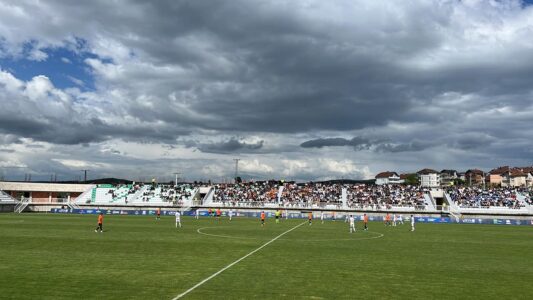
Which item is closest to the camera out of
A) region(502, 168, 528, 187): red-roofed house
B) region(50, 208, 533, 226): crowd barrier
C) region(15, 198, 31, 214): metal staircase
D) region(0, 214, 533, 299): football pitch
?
region(0, 214, 533, 299): football pitch

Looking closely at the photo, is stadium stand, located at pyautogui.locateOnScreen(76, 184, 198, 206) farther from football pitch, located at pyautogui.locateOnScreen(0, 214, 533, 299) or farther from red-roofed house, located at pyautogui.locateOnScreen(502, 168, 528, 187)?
red-roofed house, located at pyautogui.locateOnScreen(502, 168, 528, 187)

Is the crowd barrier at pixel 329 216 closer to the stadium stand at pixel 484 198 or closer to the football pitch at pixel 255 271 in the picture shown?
the stadium stand at pixel 484 198

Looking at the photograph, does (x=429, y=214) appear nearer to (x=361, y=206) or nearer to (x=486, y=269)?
(x=361, y=206)

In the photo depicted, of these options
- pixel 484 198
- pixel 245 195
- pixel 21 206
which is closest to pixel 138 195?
pixel 21 206

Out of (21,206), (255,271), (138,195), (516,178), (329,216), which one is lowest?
(255,271)

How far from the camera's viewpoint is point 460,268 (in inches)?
872

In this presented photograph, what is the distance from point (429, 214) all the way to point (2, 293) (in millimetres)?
79066

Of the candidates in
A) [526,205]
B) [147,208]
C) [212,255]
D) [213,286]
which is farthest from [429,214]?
[213,286]

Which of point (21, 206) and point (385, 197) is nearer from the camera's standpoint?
point (21, 206)

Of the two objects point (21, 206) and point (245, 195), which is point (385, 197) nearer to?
point (245, 195)

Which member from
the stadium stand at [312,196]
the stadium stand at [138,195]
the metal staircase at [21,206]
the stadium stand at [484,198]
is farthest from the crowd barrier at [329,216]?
the stadium stand at [484,198]

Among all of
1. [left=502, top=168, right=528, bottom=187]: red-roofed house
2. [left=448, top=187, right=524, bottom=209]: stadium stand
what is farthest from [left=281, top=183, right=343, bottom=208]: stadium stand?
[left=502, top=168, right=528, bottom=187]: red-roofed house

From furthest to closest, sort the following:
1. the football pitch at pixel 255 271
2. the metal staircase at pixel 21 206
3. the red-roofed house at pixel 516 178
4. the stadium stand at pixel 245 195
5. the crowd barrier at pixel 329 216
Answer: the red-roofed house at pixel 516 178 → the stadium stand at pixel 245 195 → the metal staircase at pixel 21 206 → the crowd barrier at pixel 329 216 → the football pitch at pixel 255 271

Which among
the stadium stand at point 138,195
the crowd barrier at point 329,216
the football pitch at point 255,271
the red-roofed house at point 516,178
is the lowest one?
the football pitch at point 255,271
